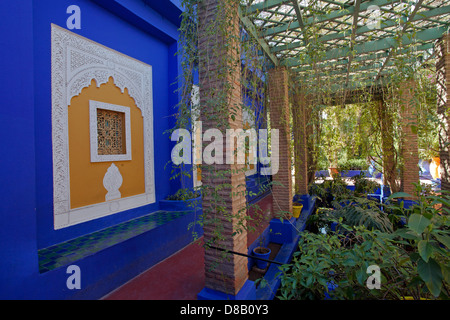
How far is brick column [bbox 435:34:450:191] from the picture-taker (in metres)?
4.15

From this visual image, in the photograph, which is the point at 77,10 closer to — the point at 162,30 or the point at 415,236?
the point at 162,30

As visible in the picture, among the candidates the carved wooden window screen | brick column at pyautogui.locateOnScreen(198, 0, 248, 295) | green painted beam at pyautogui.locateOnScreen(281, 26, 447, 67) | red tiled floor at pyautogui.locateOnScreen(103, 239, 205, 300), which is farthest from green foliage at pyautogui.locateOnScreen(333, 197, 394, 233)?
the carved wooden window screen

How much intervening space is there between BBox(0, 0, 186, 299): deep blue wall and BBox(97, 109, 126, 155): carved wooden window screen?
724 mm

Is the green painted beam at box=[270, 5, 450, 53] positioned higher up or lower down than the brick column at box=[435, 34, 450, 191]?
higher up

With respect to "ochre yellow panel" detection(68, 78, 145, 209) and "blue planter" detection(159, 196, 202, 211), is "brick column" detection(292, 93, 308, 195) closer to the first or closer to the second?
"blue planter" detection(159, 196, 202, 211)

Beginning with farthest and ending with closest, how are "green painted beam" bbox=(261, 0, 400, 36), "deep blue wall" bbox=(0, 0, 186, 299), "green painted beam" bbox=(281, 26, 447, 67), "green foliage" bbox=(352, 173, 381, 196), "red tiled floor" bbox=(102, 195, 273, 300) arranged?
"green foliage" bbox=(352, 173, 381, 196)
"green painted beam" bbox=(281, 26, 447, 67)
"green painted beam" bbox=(261, 0, 400, 36)
"red tiled floor" bbox=(102, 195, 273, 300)
"deep blue wall" bbox=(0, 0, 186, 299)

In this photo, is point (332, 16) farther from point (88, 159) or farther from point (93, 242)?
point (93, 242)

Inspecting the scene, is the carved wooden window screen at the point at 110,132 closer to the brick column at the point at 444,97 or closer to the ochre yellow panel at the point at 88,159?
the ochre yellow panel at the point at 88,159

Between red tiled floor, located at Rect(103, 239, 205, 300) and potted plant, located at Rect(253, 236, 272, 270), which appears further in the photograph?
potted plant, located at Rect(253, 236, 272, 270)

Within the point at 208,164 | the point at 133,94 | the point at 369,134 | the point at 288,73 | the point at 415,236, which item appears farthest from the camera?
the point at 369,134

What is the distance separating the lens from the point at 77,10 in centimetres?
331

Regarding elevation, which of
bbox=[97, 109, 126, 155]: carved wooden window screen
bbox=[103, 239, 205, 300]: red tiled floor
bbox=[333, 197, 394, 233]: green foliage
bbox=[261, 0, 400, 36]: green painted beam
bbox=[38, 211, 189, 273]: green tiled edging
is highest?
bbox=[261, 0, 400, 36]: green painted beam
